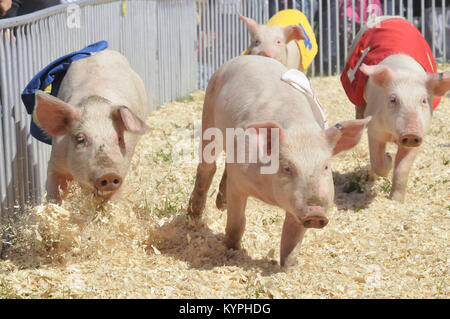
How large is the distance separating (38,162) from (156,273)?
1915 mm

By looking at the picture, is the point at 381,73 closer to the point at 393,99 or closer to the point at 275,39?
the point at 393,99

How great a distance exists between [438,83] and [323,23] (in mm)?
7074

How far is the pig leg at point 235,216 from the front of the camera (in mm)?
5043

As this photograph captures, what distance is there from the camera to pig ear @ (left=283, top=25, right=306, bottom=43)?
9.33 meters

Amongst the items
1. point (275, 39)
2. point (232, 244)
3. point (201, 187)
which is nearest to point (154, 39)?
point (275, 39)

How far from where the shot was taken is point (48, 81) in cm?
582

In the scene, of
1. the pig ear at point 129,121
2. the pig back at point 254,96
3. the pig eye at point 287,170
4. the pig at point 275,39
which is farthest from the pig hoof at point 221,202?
the pig at point 275,39

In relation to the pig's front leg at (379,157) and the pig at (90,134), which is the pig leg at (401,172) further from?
the pig at (90,134)

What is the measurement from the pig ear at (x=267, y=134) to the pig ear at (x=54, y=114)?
1399 mm

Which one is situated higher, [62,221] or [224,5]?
[224,5]
